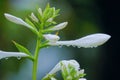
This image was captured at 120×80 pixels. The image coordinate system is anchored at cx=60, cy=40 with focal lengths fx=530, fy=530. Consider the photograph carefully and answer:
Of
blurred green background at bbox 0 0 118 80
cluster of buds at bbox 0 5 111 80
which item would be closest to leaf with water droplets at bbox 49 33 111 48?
cluster of buds at bbox 0 5 111 80

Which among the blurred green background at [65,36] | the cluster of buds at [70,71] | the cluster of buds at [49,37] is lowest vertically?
the cluster of buds at [70,71]

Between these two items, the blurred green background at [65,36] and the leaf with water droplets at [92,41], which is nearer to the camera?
the leaf with water droplets at [92,41]

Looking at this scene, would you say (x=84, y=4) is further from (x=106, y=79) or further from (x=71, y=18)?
(x=106, y=79)

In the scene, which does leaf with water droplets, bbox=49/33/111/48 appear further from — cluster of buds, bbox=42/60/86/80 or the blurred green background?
the blurred green background

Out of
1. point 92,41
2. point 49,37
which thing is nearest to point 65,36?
point 92,41

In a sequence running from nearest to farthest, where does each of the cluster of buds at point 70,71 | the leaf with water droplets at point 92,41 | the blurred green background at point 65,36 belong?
the cluster of buds at point 70,71, the leaf with water droplets at point 92,41, the blurred green background at point 65,36

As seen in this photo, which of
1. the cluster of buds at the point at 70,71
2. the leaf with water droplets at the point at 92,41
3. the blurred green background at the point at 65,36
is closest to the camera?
the cluster of buds at the point at 70,71

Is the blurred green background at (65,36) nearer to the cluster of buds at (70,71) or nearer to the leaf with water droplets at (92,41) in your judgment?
the leaf with water droplets at (92,41)

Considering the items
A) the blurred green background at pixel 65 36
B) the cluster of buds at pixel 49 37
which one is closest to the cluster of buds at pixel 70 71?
the cluster of buds at pixel 49 37
